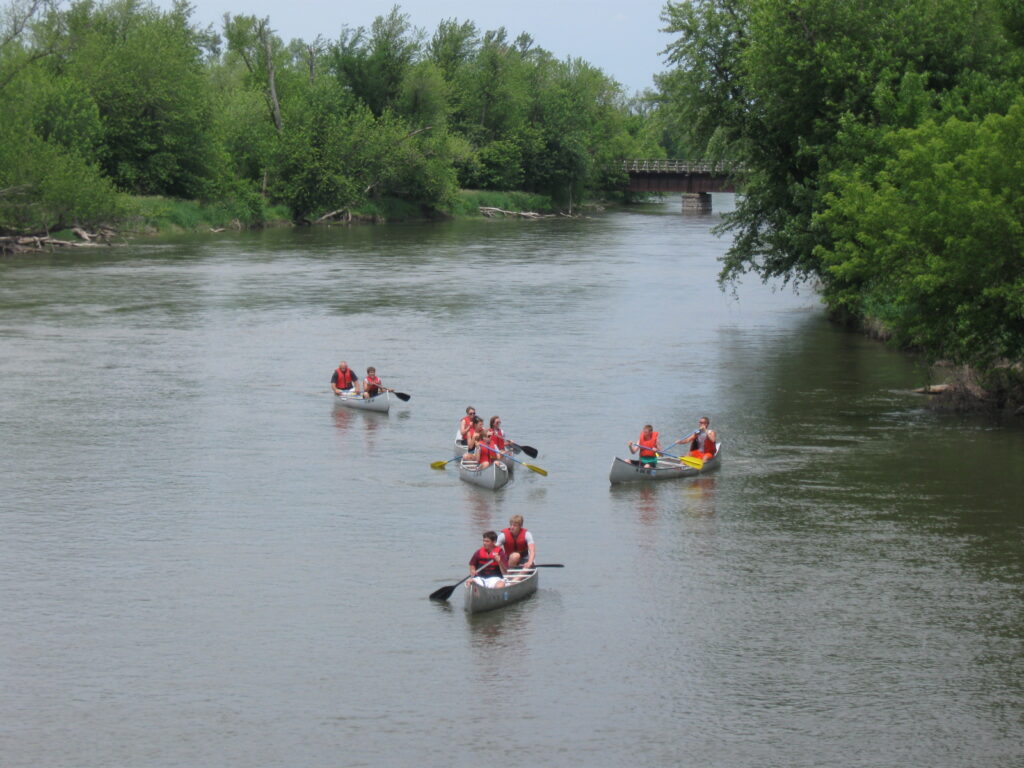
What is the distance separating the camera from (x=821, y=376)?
138 feet

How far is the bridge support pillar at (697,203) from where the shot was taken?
131 meters

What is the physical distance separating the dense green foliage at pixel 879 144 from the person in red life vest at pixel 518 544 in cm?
1409

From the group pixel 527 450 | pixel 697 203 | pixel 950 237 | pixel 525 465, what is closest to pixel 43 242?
pixel 527 450

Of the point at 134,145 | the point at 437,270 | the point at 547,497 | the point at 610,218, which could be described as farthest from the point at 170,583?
the point at 610,218

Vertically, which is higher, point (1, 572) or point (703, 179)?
point (703, 179)

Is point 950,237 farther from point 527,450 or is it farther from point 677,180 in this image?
point 677,180

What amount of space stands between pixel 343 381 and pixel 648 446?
36.5 feet

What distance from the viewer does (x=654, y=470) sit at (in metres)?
30.5

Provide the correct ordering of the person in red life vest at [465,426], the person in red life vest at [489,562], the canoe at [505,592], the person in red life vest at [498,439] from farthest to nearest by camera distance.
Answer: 1. the person in red life vest at [465,426]
2. the person in red life vest at [498,439]
3. the person in red life vest at [489,562]
4. the canoe at [505,592]

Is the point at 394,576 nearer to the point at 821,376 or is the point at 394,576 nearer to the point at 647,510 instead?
the point at 647,510

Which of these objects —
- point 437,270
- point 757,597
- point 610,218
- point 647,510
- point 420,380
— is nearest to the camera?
point 757,597

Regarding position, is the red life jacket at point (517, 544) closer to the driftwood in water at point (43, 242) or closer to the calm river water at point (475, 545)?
the calm river water at point (475, 545)

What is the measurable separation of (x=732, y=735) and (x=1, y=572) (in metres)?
13.0

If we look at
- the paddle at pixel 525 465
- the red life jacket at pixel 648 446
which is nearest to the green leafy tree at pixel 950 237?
the red life jacket at pixel 648 446
